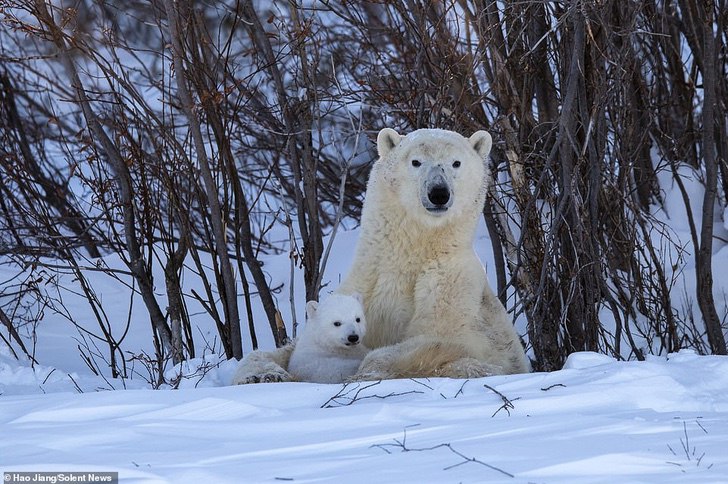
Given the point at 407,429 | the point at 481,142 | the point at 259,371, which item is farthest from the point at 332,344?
the point at 407,429

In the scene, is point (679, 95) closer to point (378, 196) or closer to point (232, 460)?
point (378, 196)

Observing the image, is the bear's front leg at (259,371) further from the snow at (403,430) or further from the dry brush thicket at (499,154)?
the dry brush thicket at (499,154)

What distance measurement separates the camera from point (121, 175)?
21.0 ft

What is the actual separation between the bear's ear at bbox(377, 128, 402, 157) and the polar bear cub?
2.45 feet

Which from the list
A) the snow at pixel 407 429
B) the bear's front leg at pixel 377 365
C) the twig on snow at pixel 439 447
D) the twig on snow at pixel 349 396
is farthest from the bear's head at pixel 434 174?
the twig on snow at pixel 439 447

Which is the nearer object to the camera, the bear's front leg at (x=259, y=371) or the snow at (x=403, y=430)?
the snow at (x=403, y=430)

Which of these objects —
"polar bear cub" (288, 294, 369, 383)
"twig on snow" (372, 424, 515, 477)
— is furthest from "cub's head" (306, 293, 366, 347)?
"twig on snow" (372, 424, 515, 477)

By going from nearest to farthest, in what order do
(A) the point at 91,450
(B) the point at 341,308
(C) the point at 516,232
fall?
(A) the point at 91,450 < (B) the point at 341,308 < (C) the point at 516,232

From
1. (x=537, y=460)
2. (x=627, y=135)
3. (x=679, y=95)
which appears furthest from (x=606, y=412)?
(x=679, y=95)

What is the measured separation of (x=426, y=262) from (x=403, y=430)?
1454 millimetres

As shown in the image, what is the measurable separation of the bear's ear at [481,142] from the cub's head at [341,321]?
94cm

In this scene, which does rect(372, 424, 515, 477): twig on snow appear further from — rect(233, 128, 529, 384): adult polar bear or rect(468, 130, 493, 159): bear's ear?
rect(468, 130, 493, 159): bear's ear

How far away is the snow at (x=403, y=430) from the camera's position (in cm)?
269

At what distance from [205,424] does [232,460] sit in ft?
1.47
